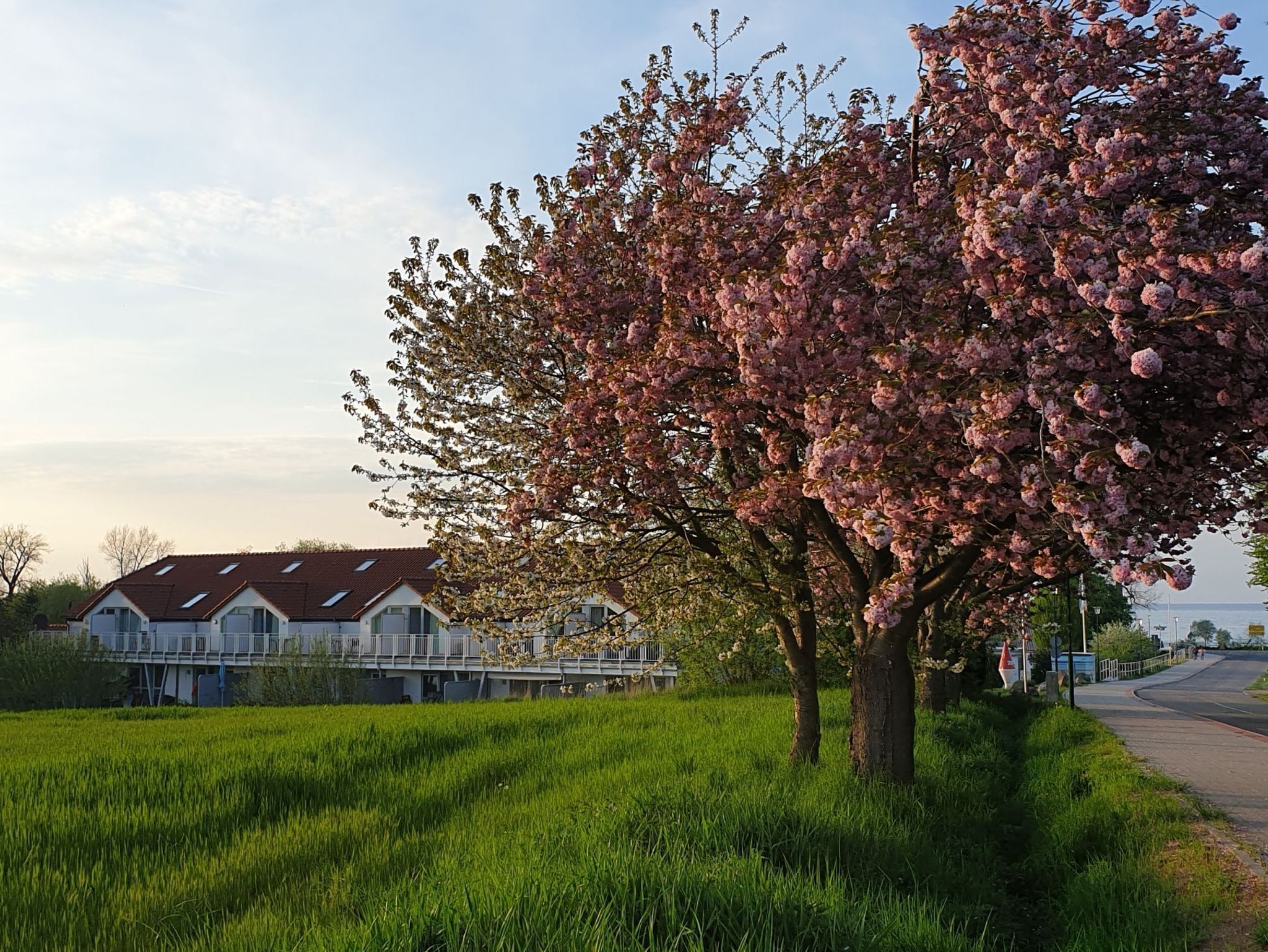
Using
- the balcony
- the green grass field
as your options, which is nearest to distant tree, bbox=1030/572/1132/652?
the green grass field

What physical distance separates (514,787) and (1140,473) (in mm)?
7521

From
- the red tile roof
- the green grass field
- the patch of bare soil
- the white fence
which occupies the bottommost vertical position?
the white fence

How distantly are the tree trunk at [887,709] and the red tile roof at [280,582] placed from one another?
39023mm

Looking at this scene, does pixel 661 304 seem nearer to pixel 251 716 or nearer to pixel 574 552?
pixel 574 552

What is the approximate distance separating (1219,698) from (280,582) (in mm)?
42994

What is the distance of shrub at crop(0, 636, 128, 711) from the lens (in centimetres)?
4538

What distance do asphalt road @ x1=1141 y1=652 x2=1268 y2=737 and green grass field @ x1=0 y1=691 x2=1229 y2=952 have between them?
594 inches

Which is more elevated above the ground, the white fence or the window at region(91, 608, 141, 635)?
the window at region(91, 608, 141, 635)

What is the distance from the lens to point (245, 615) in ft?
179

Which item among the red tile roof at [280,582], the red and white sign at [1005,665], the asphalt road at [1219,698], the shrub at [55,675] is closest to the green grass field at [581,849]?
the asphalt road at [1219,698]

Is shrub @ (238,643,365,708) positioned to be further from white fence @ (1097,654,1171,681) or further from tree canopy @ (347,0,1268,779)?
white fence @ (1097,654,1171,681)

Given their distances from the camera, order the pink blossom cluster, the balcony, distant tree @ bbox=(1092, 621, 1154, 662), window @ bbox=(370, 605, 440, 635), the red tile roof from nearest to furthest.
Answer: the pink blossom cluster
the balcony
window @ bbox=(370, 605, 440, 635)
the red tile roof
distant tree @ bbox=(1092, 621, 1154, 662)

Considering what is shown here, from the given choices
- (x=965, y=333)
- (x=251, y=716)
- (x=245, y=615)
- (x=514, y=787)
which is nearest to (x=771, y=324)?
(x=965, y=333)

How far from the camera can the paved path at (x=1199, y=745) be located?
1368 cm
